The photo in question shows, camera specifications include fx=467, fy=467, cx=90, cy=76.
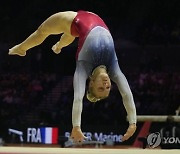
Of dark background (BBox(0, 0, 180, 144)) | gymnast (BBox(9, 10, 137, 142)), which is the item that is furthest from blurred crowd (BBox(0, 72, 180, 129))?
gymnast (BBox(9, 10, 137, 142))

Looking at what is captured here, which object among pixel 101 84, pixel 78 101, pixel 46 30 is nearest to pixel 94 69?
pixel 101 84

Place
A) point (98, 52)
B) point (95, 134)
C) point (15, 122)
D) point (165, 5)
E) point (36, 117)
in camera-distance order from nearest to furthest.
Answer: point (98, 52) < point (95, 134) < point (15, 122) < point (36, 117) < point (165, 5)

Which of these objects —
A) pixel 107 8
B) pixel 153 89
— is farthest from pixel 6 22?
pixel 153 89

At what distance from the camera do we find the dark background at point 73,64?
12008 mm

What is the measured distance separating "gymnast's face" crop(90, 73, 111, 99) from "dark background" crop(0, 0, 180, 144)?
6809mm

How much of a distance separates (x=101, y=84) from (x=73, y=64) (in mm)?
9786

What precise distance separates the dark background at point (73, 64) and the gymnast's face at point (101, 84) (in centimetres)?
681

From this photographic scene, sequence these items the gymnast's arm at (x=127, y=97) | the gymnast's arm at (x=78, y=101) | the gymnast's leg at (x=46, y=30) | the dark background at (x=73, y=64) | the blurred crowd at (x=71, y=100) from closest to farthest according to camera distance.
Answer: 1. the gymnast's arm at (x=78, y=101)
2. the gymnast's arm at (x=127, y=97)
3. the gymnast's leg at (x=46, y=30)
4. the blurred crowd at (x=71, y=100)
5. the dark background at (x=73, y=64)

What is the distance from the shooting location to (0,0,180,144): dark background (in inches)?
473

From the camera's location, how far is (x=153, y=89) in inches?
497

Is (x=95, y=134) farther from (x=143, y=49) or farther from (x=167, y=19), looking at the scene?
(x=167, y=19)

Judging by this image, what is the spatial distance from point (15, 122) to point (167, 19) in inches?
228

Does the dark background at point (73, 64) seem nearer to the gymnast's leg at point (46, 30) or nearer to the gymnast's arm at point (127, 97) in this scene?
the gymnast's leg at point (46, 30)

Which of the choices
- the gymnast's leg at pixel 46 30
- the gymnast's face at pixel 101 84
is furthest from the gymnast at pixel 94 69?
the gymnast's leg at pixel 46 30
